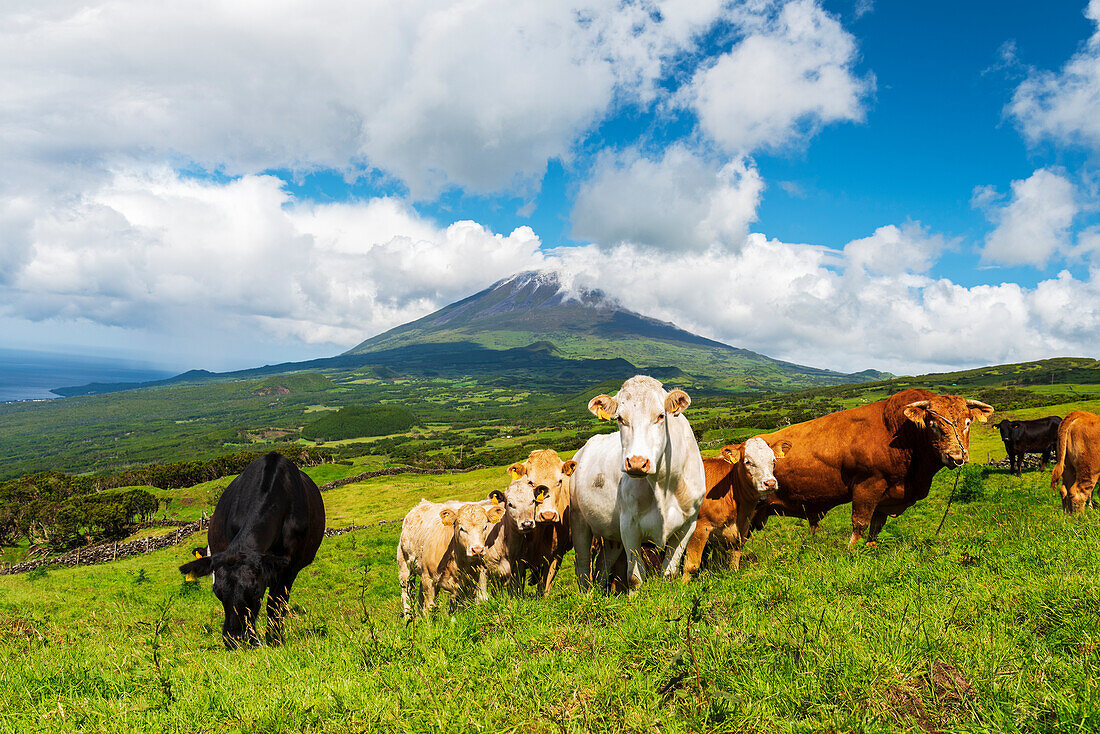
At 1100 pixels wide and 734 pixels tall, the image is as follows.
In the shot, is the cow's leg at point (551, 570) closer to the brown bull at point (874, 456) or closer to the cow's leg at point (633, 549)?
the cow's leg at point (633, 549)

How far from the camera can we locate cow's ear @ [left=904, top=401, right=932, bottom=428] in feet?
27.3

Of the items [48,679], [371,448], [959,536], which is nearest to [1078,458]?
[959,536]

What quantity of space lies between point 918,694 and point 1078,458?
12.1 meters

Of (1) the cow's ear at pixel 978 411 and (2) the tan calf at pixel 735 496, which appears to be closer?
(2) the tan calf at pixel 735 496

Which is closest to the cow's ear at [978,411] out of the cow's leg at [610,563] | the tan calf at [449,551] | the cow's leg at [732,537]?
the cow's leg at [732,537]

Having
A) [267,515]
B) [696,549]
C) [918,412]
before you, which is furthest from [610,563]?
[267,515]

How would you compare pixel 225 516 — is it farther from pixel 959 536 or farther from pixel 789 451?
pixel 959 536

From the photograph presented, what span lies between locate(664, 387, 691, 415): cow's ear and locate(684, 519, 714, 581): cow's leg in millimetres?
2303

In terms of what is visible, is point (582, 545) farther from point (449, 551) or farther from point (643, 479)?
point (449, 551)

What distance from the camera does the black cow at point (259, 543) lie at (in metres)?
7.63

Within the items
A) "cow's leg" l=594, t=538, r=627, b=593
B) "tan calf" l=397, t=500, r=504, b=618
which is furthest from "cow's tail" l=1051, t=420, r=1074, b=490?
"tan calf" l=397, t=500, r=504, b=618

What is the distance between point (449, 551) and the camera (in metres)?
9.29

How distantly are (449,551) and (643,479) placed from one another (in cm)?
433

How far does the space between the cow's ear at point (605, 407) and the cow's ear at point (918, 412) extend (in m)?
5.33
